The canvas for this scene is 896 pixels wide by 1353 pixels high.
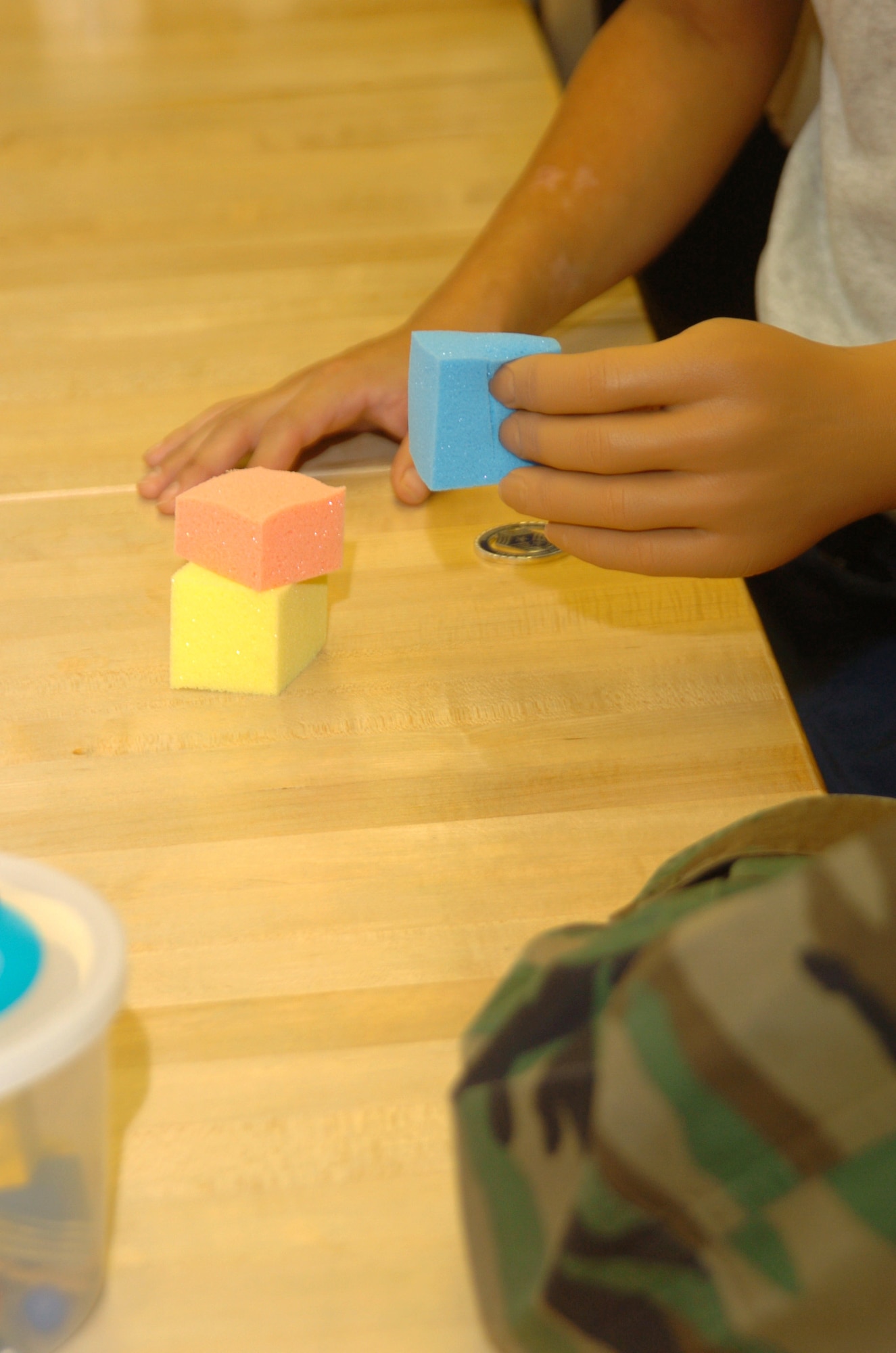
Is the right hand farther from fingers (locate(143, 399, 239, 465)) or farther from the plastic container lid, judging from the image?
the plastic container lid

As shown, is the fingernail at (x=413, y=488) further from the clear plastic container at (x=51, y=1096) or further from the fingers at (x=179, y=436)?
the clear plastic container at (x=51, y=1096)

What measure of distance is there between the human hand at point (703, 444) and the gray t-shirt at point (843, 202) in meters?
0.29

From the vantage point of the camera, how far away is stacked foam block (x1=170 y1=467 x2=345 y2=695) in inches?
25.5

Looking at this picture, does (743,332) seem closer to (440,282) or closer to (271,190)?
(440,282)

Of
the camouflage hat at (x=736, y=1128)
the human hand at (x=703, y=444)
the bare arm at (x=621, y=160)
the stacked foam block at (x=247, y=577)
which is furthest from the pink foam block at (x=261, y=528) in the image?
the camouflage hat at (x=736, y=1128)

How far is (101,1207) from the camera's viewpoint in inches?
15.6

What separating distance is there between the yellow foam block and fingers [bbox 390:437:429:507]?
16 centimetres

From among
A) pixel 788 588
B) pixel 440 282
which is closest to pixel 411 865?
pixel 788 588

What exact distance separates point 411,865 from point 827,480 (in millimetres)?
297

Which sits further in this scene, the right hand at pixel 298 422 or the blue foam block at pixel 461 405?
the right hand at pixel 298 422

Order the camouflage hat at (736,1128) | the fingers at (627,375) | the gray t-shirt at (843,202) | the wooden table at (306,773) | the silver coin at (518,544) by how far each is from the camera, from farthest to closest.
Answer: the gray t-shirt at (843,202), the silver coin at (518,544), the fingers at (627,375), the wooden table at (306,773), the camouflage hat at (736,1128)

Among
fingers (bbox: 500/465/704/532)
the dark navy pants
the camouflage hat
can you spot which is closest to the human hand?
fingers (bbox: 500/465/704/532)

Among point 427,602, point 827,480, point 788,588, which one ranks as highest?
point 827,480

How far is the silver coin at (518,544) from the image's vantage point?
0.78 metres
